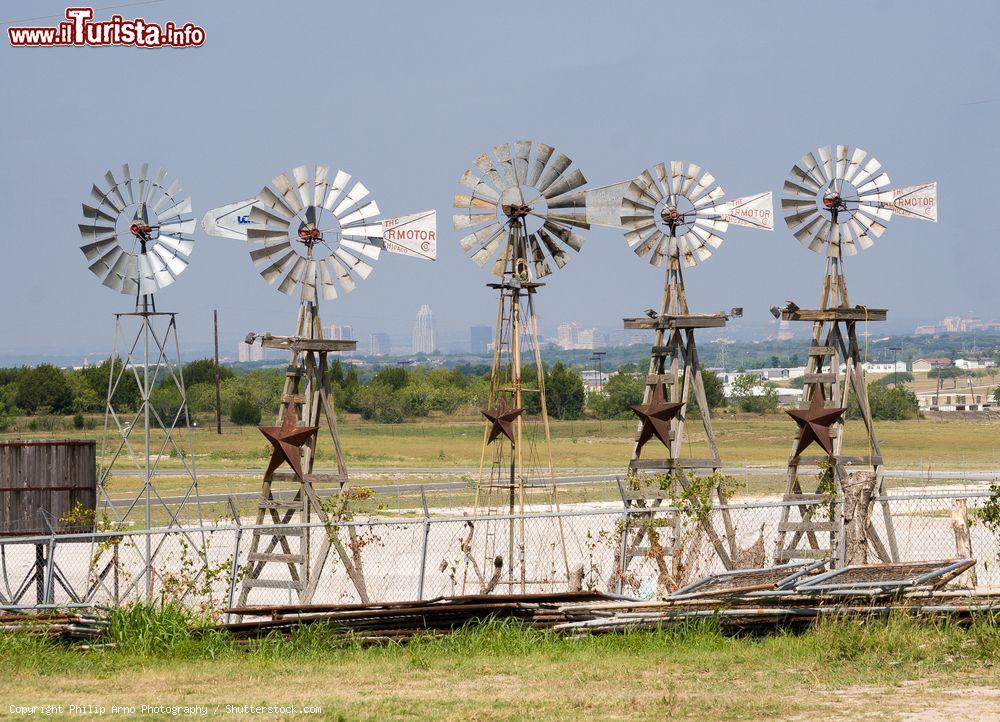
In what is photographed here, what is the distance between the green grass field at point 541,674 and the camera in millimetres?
12203

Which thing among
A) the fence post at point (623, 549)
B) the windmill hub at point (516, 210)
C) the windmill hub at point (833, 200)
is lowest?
the fence post at point (623, 549)

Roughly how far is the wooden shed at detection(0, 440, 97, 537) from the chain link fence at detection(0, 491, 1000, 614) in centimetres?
67

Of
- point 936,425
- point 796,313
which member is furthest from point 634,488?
point 936,425

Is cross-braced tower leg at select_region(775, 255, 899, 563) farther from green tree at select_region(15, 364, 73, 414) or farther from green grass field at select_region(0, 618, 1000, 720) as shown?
green tree at select_region(15, 364, 73, 414)

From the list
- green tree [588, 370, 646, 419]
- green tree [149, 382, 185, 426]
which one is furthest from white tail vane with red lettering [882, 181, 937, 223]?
green tree [149, 382, 185, 426]

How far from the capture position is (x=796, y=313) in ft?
79.7

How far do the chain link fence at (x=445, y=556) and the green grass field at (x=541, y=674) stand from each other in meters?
1.21

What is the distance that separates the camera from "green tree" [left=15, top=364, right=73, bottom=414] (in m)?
98.1

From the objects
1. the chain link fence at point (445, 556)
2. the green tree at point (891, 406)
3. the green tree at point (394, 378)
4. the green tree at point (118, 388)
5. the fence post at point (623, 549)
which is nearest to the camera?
the chain link fence at point (445, 556)

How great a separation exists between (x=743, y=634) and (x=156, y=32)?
19804mm

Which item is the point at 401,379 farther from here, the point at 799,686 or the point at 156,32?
the point at 799,686

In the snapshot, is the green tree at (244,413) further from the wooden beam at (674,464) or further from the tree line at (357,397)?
the wooden beam at (674,464)

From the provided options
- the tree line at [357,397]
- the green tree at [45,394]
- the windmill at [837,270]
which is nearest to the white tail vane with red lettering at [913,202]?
the windmill at [837,270]

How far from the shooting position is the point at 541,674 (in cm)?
1374
